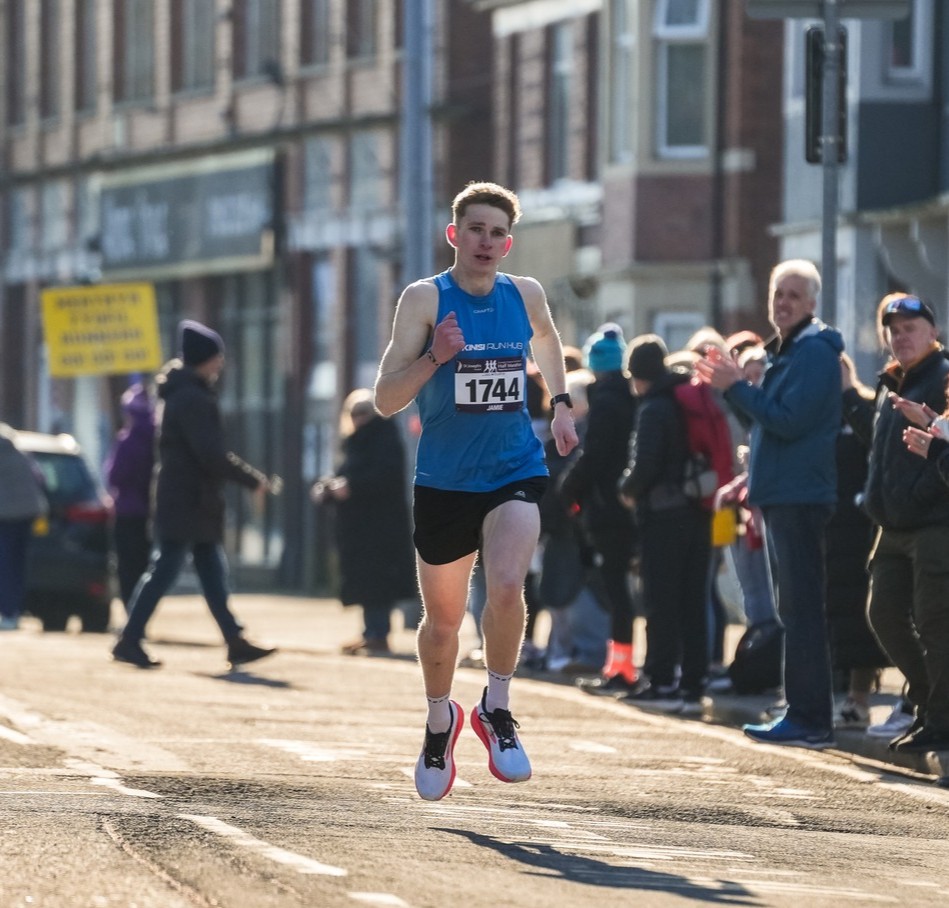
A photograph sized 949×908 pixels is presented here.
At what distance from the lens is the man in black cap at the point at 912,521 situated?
1116cm

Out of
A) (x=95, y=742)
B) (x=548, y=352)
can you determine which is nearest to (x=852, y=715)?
(x=95, y=742)

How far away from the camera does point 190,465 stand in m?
16.8

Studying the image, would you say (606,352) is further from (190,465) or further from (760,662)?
(190,465)

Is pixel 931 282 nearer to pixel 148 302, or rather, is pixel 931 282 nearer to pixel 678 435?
pixel 678 435

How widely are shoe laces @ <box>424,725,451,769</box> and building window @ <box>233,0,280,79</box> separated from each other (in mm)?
31280

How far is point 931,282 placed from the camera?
2355 cm

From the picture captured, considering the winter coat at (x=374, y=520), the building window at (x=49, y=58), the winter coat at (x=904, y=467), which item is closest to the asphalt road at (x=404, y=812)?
the winter coat at (x=904, y=467)

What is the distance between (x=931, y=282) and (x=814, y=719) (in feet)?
39.0

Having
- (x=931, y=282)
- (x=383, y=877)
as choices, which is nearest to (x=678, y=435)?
(x=383, y=877)

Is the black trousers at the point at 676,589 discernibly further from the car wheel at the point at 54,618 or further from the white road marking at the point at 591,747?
the car wheel at the point at 54,618

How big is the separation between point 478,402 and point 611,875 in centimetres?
201

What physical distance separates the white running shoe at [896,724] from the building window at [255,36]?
28.5 meters

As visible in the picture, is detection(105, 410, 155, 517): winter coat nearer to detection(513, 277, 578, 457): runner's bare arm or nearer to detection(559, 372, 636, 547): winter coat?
detection(559, 372, 636, 547): winter coat

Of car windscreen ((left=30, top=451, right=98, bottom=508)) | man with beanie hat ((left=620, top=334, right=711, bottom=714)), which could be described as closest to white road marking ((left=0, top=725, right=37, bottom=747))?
man with beanie hat ((left=620, top=334, right=711, bottom=714))
